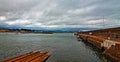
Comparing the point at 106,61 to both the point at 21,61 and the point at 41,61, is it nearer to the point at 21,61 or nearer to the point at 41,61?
the point at 41,61

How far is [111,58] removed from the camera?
26.4 meters

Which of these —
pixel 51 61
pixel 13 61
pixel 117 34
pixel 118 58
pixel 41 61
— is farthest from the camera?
pixel 117 34

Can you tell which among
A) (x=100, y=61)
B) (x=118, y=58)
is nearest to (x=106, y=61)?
(x=100, y=61)

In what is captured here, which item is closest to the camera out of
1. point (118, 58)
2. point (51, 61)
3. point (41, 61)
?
point (41, 61)

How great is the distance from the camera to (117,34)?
36656mm

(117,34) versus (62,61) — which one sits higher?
(117,34)

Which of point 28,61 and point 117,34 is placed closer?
point 28,61

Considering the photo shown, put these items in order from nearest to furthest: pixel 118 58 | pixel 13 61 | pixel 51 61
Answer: pixel 13 61 → pixel 118 58 → pixel 51 61

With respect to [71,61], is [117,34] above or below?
above

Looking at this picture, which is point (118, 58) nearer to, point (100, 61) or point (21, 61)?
point (100, 61)

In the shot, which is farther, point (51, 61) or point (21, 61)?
point (51, 61)

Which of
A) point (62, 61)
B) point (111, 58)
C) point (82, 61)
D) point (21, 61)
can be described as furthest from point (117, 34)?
point (21, 61)

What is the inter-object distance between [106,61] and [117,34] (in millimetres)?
12582

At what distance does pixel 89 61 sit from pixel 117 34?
13236mm
